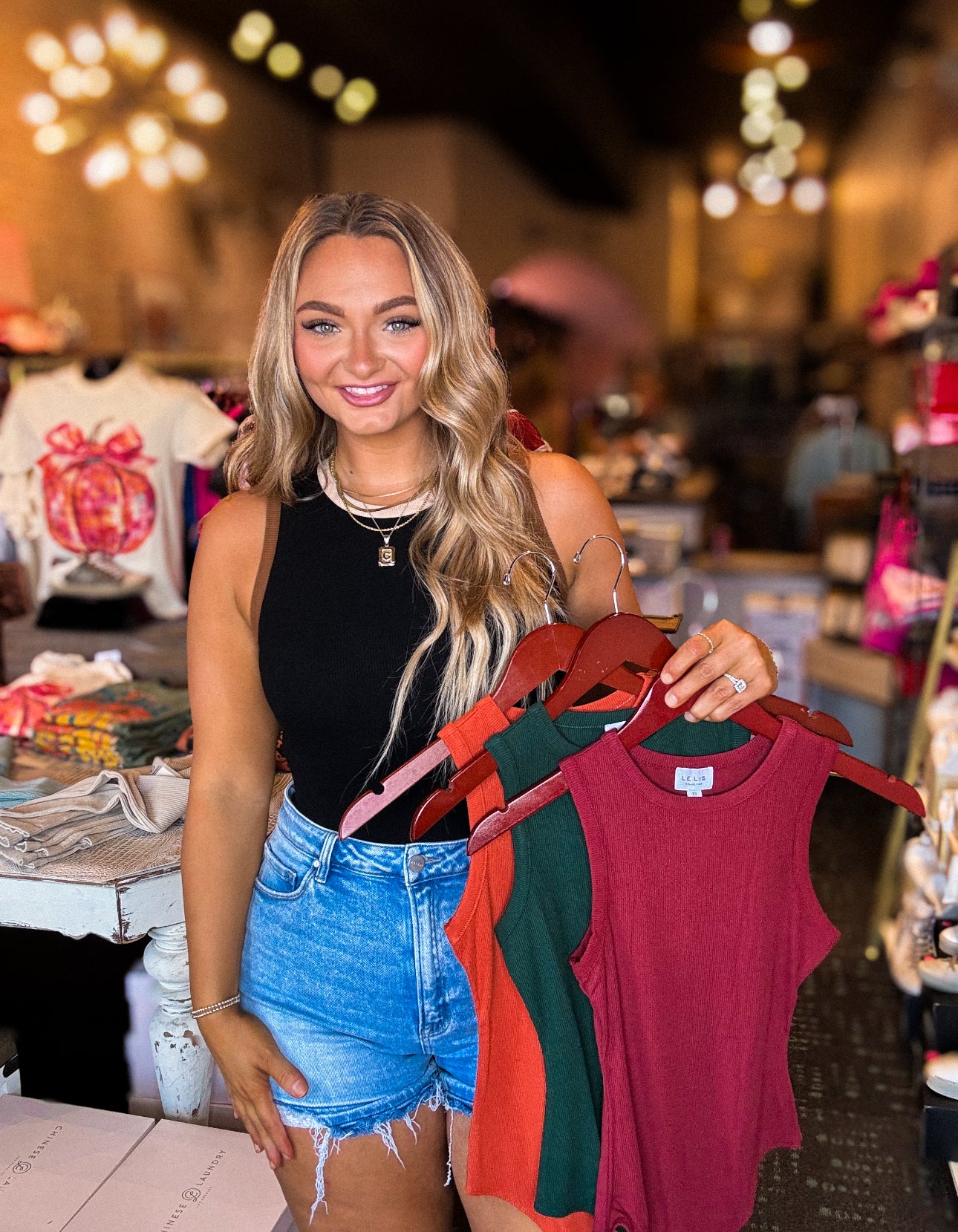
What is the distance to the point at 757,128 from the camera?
Answer: 1066cm

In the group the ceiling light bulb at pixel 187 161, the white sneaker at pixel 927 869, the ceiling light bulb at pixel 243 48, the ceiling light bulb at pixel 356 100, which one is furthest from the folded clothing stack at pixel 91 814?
the ceiling light bulb at pixel 356 100

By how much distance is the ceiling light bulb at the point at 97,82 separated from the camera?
5.61 meters

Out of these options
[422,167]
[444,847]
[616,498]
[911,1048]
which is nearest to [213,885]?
[444,847]

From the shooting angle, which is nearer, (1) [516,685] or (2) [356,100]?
(1) [516,685]

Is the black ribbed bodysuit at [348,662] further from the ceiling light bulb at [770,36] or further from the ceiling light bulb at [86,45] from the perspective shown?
the ceiling light bulb at [770,36]

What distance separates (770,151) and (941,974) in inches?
409

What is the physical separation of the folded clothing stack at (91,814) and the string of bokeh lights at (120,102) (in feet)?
14.5

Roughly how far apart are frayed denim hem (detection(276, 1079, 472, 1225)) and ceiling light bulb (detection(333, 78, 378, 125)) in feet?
23.5

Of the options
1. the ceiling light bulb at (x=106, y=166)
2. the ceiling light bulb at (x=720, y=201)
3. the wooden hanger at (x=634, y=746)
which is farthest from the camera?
the ceiling light bulb at (x=720, y=201)

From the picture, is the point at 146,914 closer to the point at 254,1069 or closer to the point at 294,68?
the point at 254,1069

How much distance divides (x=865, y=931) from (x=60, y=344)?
13.0ft

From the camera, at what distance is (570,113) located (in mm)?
8109

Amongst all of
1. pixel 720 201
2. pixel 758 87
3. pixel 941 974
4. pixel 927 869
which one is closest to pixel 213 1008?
pixel 941 974

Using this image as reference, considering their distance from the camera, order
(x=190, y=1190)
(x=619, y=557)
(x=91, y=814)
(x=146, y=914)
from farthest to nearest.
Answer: (x=91, y=814) < (x=146, y=914) < (x=190, y=1190) < (x=619, y=557)
